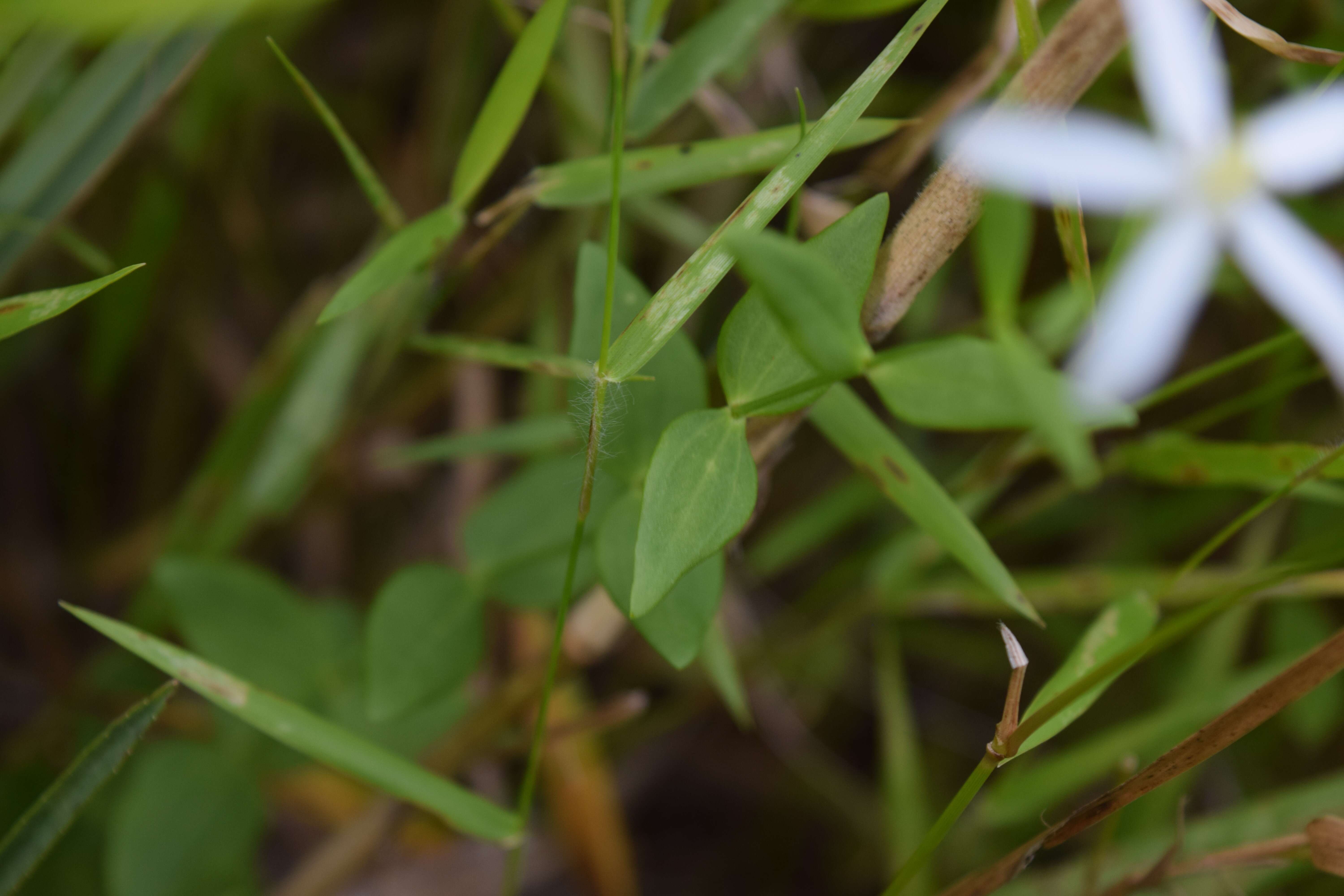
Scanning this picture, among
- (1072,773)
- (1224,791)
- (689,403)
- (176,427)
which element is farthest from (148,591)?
(1224,791)

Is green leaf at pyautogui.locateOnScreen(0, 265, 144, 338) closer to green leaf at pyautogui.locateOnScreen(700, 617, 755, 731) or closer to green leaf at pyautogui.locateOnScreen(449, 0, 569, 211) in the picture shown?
green leaf at pyautogui.locateOnScreen(449, 0, 569, 211)

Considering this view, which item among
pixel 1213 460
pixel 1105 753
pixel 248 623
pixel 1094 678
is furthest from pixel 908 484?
pixel 248 623

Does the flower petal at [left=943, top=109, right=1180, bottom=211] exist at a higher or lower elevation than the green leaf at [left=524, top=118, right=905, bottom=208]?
lower

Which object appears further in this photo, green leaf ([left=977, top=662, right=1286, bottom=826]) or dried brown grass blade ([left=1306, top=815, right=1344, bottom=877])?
green leaf ([left=977, top=662, right=1286, bottom=826])

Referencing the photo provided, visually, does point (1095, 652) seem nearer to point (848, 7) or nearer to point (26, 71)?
point (848, 7)

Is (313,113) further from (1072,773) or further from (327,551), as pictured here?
(1072,773)

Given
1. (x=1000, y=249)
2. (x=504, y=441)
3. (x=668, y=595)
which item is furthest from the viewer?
(x=504, y=441)

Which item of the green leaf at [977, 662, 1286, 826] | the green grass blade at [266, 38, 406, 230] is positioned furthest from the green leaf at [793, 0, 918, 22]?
the green leaf at [977, 662, 1286, 826]
